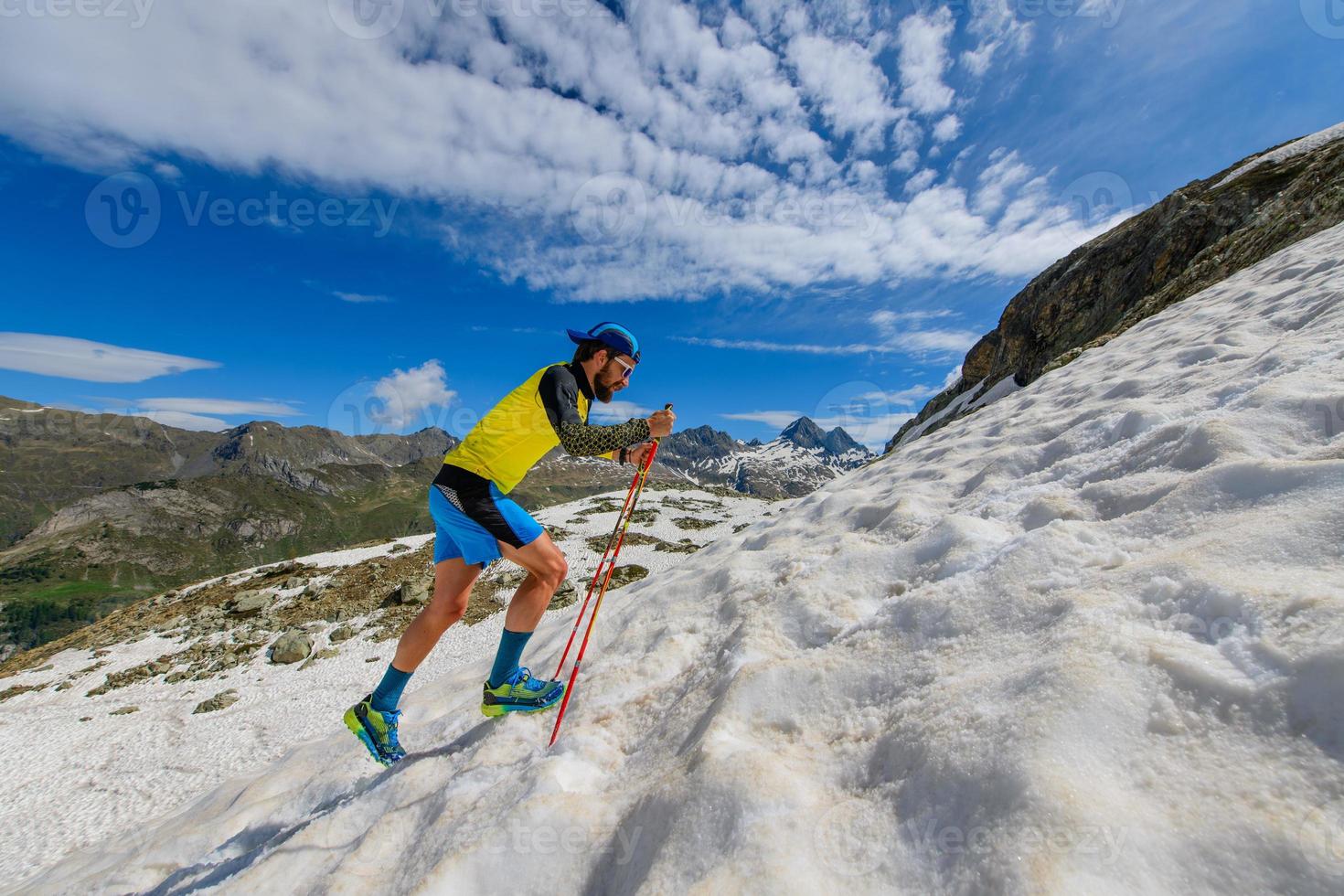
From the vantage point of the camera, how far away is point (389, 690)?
17.5 feet

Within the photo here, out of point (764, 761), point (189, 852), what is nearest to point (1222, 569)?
point (764, 761)

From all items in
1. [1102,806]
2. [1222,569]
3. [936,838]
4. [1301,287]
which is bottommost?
[936,838]

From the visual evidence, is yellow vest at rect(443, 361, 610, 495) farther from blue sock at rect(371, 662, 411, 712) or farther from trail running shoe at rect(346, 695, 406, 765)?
trail running shoe at rect(346, 695, 406, 765)

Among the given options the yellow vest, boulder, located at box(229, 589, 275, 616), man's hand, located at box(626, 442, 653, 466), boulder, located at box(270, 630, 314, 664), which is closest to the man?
the yellow vest

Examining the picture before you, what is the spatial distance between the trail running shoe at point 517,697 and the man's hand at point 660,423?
280 centimetres

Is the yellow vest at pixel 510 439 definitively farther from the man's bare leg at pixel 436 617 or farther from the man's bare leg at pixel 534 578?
the man's bare leg at pixel 436 617

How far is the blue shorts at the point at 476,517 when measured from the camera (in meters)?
4.93

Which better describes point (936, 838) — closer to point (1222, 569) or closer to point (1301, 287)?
point (1222, 569)

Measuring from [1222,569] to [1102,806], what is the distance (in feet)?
6.06

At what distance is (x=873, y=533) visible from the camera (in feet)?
21.2

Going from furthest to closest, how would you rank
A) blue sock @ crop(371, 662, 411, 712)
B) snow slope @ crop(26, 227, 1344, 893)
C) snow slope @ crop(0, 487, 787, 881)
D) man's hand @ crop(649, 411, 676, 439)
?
1. snow slope @ crop(0, 487, 787, 881)
2. man's hand @ crop(649, 411, 676, 439)
3. blue sock @ crop(371, 662, 411, 712)
4. snow slope @ crop(26, 227, 1344, 893)

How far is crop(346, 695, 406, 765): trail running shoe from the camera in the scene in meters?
5.29

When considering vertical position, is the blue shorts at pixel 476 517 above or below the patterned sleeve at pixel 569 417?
below

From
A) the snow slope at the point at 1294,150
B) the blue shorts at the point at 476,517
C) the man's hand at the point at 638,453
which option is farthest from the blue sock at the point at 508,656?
the snow slope at the point at 1294,150
